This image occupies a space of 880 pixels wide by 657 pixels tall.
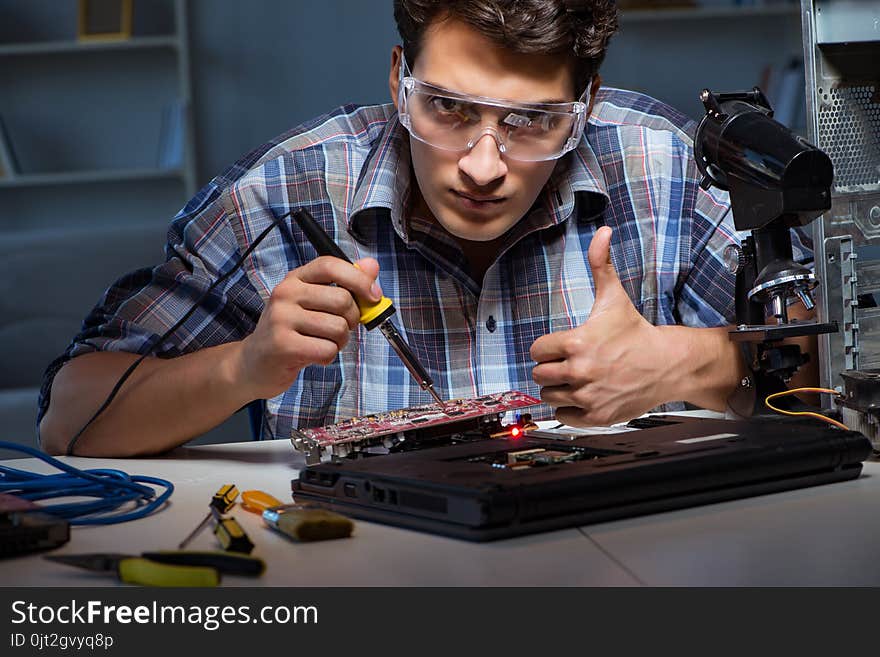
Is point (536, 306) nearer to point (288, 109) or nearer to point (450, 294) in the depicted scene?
point (450, 294)

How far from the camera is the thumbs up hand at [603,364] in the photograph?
3.73 feet

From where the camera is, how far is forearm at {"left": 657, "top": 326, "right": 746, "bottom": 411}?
4.08ft

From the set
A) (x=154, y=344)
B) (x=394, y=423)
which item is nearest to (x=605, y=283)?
(x=394, y=423)

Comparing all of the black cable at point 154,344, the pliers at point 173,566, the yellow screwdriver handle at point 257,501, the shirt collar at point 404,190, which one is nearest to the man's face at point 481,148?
the shirt collar at point 404,190

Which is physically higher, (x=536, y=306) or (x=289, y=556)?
(x=536, y=306)

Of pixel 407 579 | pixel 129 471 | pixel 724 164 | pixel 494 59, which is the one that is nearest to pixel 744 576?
pixel 407 579

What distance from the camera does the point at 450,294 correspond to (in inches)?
60.4

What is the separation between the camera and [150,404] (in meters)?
1.26

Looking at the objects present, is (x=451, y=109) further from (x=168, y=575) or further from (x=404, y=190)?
(x=168, y=575)

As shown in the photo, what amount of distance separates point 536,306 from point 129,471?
0.69 m

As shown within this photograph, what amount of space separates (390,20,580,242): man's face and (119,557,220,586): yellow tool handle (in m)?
0.77

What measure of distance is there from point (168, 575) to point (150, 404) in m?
0.68

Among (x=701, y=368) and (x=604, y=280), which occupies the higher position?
(x=604, y=280)

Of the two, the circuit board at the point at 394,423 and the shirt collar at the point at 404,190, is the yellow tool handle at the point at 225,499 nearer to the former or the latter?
the circuit board at the point at 394,423
